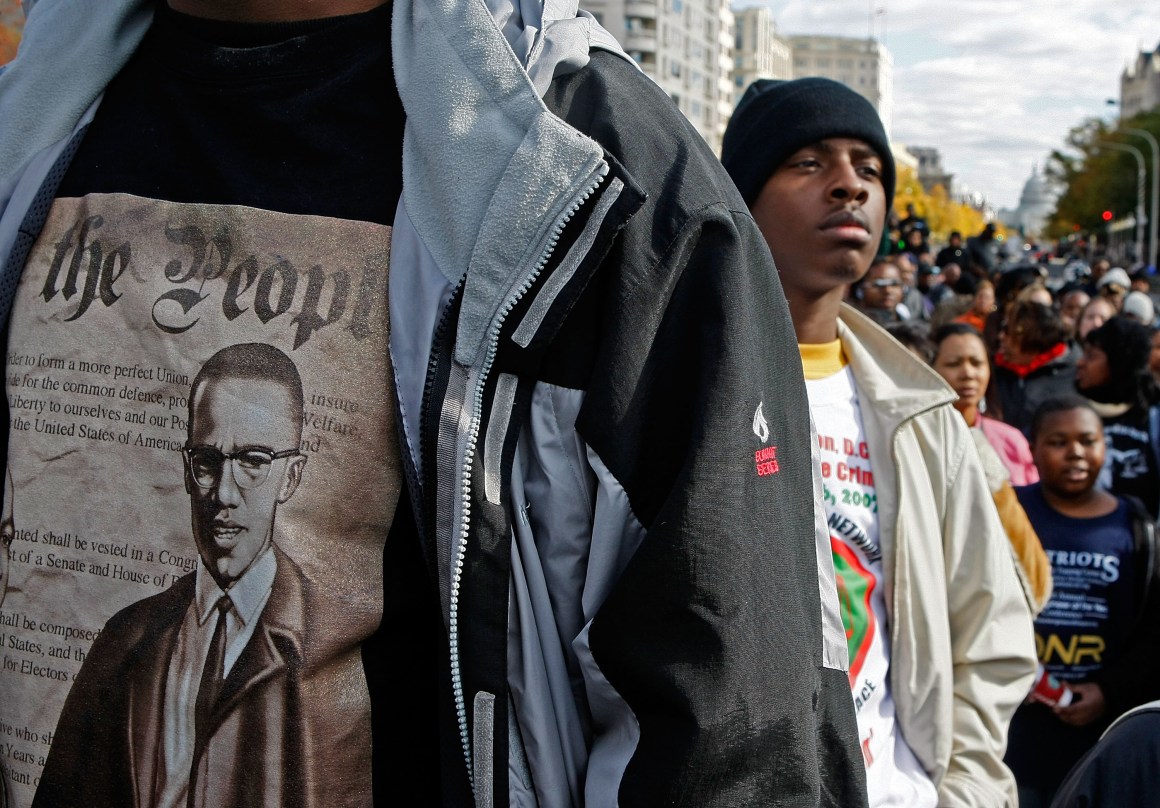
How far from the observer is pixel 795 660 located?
4.64ft

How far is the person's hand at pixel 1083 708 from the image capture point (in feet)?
12.9

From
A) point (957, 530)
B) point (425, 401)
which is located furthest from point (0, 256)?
point (957, 530)

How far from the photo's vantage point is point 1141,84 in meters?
120

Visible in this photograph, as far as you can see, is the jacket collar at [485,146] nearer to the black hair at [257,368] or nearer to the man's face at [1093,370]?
the black hair at [257,368]

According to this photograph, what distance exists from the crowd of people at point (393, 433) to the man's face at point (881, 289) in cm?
693

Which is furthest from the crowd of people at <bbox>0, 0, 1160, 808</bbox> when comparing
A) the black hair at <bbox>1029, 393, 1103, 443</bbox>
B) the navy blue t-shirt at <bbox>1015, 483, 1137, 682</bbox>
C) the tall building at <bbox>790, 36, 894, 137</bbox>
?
the tall building at <bbox>790, 36, 894, 137</bbox>

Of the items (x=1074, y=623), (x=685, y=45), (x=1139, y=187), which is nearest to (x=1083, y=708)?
(x=1074, y=623)

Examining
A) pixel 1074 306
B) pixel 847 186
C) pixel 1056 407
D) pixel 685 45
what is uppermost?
pixel 685 45

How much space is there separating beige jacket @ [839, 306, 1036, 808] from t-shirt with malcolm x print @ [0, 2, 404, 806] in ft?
4.54

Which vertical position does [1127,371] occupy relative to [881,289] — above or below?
below

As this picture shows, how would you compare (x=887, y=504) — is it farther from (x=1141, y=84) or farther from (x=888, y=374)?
(x=1141, y=84)

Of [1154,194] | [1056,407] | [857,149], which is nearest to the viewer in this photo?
[857,149]

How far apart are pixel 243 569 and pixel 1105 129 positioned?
76843mm

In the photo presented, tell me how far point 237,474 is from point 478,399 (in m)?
0.32
